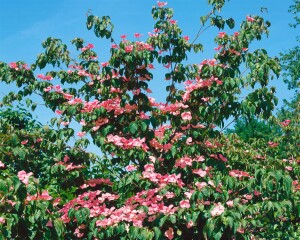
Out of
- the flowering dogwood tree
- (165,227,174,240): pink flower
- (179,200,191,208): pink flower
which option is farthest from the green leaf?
(165,227,174,240): pink flower

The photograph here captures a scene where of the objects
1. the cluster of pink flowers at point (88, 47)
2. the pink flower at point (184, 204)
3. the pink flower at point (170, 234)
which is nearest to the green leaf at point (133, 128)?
the pink flower at point (184, 204)

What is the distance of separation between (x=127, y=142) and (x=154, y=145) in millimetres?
440

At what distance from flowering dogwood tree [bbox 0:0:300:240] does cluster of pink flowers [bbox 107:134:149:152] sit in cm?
1

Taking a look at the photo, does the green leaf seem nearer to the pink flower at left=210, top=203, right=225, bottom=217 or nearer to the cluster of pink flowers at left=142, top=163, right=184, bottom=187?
the cluster of pink flowers at left=142, top=163, right=184, bottom=187

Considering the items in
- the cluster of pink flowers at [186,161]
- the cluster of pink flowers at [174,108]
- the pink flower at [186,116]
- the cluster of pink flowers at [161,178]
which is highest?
the cluster of pink flowers at [174,108]

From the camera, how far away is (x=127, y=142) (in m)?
5.22

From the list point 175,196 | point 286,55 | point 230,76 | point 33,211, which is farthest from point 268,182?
point 286,55

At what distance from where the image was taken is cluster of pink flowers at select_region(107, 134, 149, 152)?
514 centimetres

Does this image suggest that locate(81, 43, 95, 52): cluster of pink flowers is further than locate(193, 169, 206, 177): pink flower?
Yes

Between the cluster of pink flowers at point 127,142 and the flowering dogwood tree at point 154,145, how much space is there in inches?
0.4

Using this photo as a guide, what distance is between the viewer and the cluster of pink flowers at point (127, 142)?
16.9ft

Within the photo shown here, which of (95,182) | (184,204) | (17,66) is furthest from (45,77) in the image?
(184,204)

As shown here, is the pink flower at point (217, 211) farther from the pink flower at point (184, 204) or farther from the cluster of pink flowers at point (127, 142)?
the cluster of pink flowers at point (127, 142)

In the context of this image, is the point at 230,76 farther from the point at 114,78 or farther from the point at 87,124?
the point at 87,124
